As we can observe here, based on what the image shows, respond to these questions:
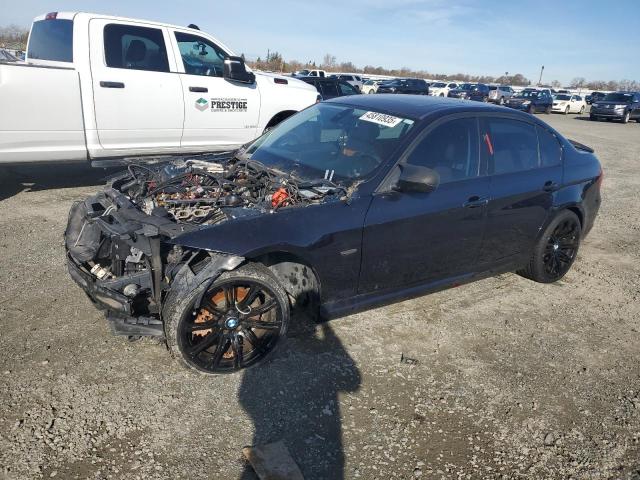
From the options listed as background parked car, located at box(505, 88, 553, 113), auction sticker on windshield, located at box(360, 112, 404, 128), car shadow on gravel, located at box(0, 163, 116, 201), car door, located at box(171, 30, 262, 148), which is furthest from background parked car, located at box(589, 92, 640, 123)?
auction sticker on windshield, located at box(360, 112, 404, 128)

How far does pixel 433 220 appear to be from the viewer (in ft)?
11.9

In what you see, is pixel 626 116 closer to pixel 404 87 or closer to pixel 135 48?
pixel 404 87

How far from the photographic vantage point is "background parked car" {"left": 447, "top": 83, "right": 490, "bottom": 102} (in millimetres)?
31500

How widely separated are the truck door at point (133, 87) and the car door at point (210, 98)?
0.16 meters

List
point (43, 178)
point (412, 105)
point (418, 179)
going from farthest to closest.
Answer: point (43, 178)
point (412, 105)
point (418, 179)

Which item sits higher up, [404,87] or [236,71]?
[404,87]

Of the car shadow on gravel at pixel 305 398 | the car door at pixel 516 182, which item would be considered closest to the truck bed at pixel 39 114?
the car shadow on gravel at pixel 305 398

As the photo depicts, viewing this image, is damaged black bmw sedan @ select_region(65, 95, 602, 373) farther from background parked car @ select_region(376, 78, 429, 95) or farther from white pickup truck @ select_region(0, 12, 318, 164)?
background parked car @ select_region(376, 78, 429, 95)

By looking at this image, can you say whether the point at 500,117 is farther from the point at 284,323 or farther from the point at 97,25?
the point at 97,25

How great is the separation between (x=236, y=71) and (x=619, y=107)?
89.2ft

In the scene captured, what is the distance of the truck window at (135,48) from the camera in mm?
6125

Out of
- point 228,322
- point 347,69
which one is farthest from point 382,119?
point 347,69

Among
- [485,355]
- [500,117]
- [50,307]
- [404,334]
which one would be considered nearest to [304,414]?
[404,334]

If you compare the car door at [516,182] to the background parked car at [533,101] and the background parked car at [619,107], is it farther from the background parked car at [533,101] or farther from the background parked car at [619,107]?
the background parked car at [619,107]
